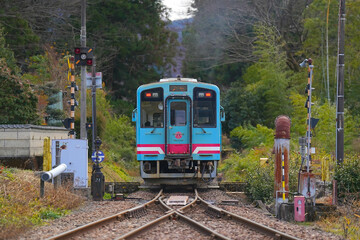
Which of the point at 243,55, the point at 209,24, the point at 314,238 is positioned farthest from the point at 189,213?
the point at 209,24

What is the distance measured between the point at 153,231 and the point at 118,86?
39.1m

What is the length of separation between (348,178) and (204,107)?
5073 millimetres

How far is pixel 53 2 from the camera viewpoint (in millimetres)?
38125

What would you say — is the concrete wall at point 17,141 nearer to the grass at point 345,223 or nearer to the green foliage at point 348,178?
the green foliage at point 348,178

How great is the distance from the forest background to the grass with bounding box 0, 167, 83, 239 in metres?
4.94

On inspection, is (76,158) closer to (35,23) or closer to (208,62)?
(35,23)

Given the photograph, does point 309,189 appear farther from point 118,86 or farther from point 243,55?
point 118,86

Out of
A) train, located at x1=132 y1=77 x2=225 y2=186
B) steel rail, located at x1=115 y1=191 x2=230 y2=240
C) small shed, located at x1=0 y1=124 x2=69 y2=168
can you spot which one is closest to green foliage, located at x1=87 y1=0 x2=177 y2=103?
small shed, located at x1=0 y1=124 x2=69 y2=168

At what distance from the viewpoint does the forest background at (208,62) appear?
2633cm

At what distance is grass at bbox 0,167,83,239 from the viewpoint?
9.51m

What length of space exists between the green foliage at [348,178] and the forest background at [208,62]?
1745 mm

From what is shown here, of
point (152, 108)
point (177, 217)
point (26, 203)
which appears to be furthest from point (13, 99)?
point (177, 217)

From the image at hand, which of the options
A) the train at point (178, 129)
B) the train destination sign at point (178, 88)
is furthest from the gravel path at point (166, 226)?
the train destination sign at point (178, 88)

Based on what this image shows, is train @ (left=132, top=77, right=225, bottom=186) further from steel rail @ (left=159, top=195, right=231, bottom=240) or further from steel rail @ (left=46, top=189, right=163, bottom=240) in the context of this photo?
steel rail @ (left=46, top=189, right=163, bottom=240)
